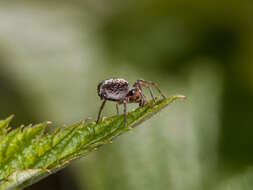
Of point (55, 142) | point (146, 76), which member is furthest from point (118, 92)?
point (146, 76)

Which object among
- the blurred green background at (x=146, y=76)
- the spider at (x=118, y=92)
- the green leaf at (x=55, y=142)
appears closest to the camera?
the green leaf at (x=55, y=142)

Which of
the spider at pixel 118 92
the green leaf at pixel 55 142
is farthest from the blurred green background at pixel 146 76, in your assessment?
the green leaf at pixel 55 142

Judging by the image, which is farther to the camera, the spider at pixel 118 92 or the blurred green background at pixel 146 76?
the blurred green background at pixel 146 76

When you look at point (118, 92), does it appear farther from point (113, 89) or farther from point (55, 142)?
point (55, 142)

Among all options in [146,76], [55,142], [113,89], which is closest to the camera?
[55,142]

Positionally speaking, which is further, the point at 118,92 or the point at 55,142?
the point at 118,92

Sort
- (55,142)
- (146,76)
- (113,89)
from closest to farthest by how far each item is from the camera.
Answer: (55,142) < (113,89) < (146,76)

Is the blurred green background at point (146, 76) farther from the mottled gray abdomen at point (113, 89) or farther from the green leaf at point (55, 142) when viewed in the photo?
the green leaf at point (55, 142)
